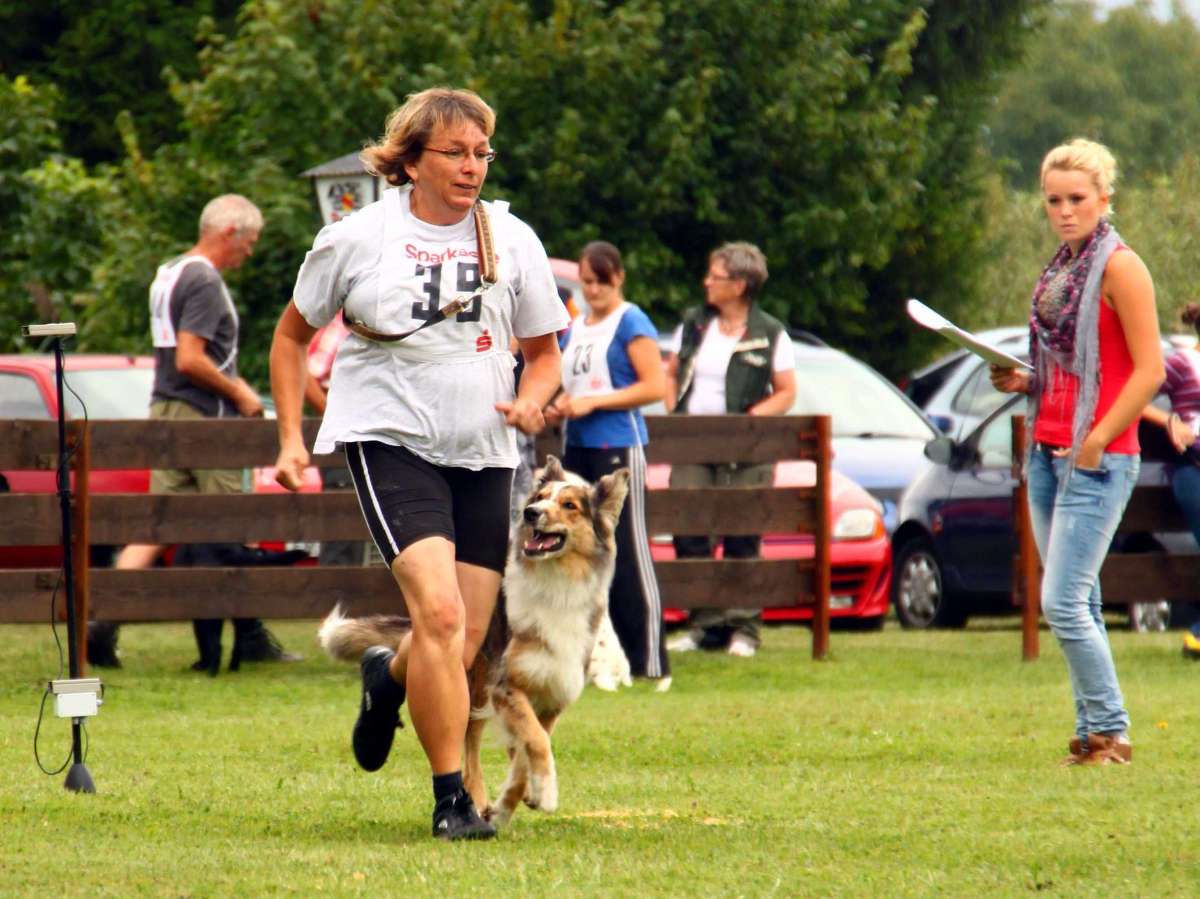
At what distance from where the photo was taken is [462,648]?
6.13 m

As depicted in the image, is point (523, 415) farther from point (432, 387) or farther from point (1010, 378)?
point (1010, 378)

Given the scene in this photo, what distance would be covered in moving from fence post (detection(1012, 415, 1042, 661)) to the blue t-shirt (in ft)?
8.24

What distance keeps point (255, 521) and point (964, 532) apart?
528 cm

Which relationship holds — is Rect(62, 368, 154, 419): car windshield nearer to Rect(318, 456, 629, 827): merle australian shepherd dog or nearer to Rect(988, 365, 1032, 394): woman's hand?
Rect(318, 456, 629, 827): merle australian shepherd dog

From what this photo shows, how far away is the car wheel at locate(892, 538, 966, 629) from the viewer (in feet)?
49.7

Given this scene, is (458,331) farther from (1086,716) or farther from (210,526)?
(210,526)

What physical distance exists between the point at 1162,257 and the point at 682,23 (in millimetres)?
13565

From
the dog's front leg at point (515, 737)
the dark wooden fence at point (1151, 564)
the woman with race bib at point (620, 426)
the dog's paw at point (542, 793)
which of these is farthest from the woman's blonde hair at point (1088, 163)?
the dark wooden fence at point (1151, 564)

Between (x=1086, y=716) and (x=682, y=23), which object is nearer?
(x=1086, y=716)

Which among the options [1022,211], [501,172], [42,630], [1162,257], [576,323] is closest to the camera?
[576,323]

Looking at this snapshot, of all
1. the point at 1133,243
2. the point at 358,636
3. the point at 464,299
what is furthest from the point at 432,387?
the point at 1133,243

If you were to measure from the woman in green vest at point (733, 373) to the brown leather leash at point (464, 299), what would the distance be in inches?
237

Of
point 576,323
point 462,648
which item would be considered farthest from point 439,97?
point 576,323

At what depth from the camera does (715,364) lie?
12539 millimetres
